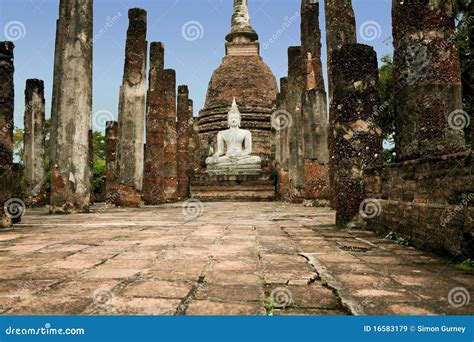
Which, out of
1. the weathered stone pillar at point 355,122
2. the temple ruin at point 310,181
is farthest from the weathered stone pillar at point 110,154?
the weathered stone pillar at point 355,122

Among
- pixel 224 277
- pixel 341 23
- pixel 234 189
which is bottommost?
pixel 224 277

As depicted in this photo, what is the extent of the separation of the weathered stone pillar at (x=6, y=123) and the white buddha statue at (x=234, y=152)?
49.0 ft

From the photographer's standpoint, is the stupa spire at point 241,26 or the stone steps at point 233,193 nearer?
the stone steps at point 233,193

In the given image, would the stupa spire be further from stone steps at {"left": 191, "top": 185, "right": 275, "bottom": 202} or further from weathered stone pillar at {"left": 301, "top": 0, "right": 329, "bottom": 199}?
weathered stone pillar at {"left": 301, "top": 0, "right": 329, "bottom": 199}

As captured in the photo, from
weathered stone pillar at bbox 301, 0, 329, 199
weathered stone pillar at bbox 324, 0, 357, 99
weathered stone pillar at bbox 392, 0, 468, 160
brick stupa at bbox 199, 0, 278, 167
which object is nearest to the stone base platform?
weathered stone pillar at bbox 301, 0, 329, 199

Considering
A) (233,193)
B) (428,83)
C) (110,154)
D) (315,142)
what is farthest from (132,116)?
(428,83)

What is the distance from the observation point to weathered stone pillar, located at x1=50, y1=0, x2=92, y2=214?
773cm

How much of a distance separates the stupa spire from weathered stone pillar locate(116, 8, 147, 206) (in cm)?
2067

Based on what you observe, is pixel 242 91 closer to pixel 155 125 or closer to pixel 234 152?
pixel 234 152

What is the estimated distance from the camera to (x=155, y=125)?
12.9m

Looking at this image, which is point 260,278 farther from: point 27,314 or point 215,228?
point 215,228

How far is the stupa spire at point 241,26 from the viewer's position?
101 ft

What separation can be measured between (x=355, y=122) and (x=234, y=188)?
1230 cm

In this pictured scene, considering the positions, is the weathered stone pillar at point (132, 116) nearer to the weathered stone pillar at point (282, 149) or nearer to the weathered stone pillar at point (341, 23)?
the weathered stone pillar at point (341, 23)
